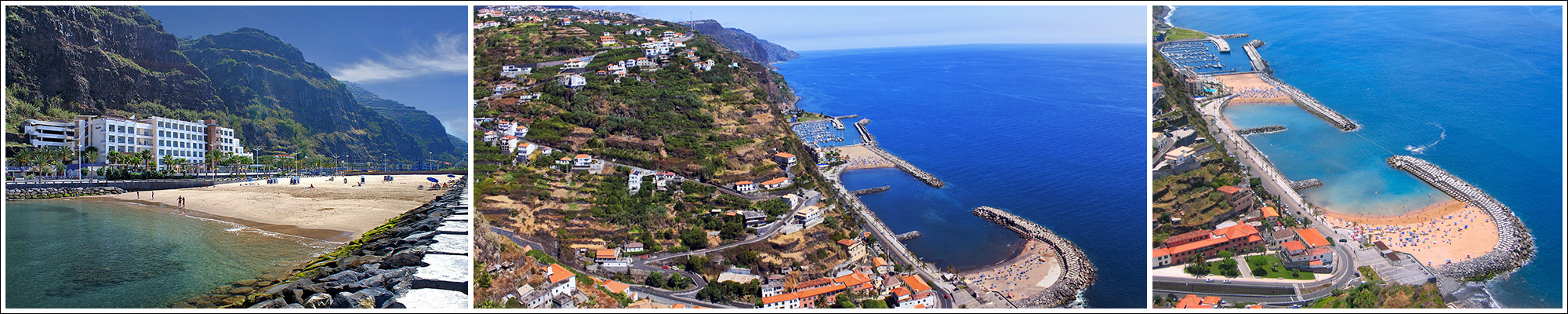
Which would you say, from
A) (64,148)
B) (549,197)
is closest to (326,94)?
(64,148)

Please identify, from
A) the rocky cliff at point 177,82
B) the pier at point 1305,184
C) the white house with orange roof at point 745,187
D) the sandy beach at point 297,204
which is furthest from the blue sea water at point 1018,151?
the sandy beach at point 297,204

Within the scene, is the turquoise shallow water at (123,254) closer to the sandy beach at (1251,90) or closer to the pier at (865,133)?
the sandy beach at (1251,90)

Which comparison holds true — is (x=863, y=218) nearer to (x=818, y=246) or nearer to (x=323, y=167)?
(x=818, y=246)

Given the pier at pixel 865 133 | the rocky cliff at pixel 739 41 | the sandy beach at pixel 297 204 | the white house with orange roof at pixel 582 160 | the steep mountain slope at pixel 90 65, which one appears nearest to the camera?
the steep mountain slope at pixel 90 65

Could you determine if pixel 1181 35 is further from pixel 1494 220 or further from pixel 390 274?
pixel 390 274

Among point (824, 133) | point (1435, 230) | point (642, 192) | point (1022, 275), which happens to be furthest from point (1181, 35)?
point (824, 133)
